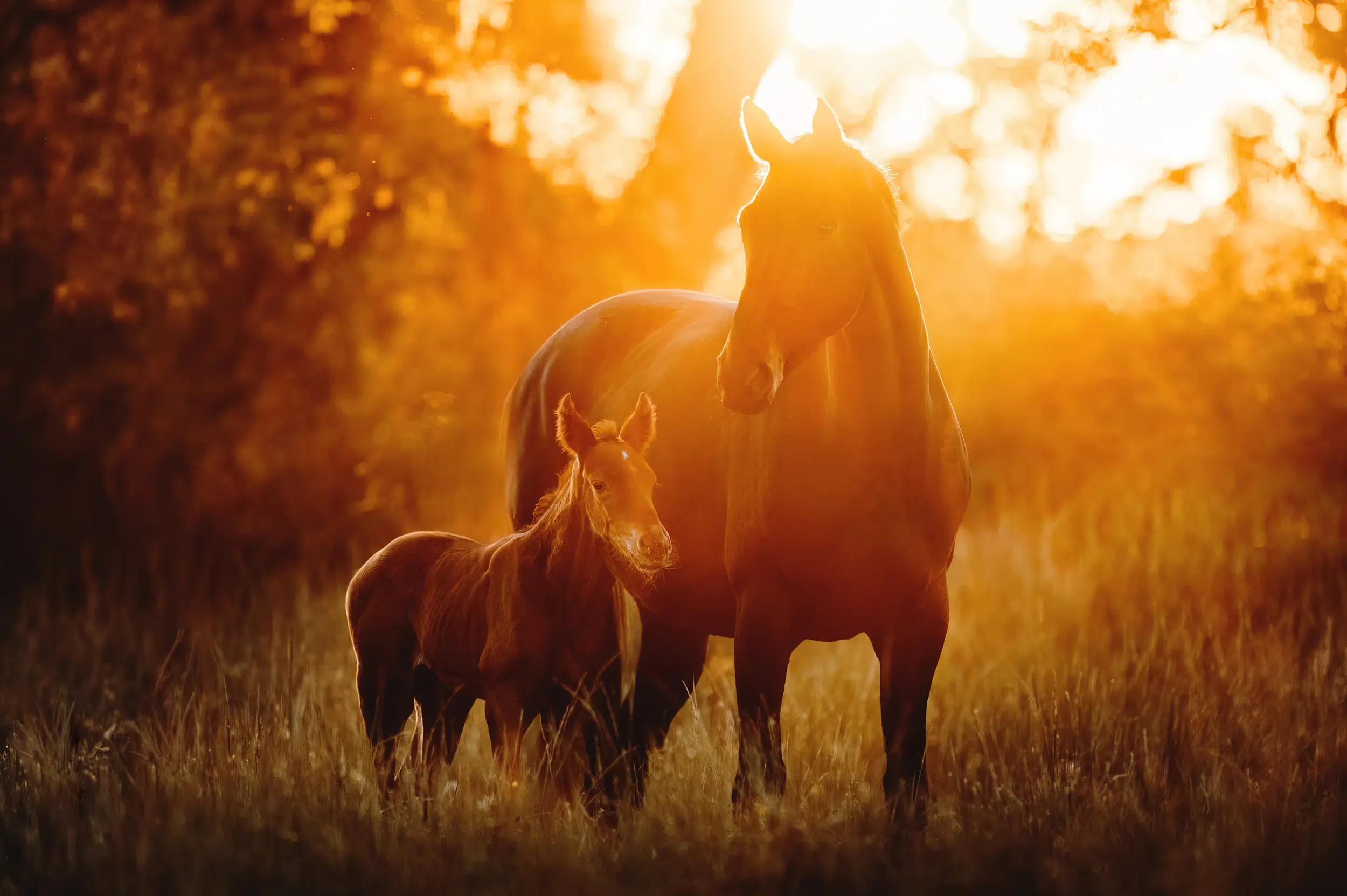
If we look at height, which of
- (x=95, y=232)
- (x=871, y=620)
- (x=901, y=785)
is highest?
(x=95, y=232)

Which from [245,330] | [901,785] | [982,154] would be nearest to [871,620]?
[901,785]

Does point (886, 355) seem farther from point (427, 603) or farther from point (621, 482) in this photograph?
point (427, 603)

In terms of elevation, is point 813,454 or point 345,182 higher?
point 345,182

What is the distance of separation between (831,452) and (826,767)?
145cm

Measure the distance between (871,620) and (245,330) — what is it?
250 inches

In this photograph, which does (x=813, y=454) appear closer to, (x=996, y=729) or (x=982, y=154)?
(x=996, y=729)

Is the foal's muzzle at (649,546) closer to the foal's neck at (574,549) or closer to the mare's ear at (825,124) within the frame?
the foal's neck at (574,549)

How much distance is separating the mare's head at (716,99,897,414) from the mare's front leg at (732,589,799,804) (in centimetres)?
69

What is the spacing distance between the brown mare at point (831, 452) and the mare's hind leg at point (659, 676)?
0.89 metres

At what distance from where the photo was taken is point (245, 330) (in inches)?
352

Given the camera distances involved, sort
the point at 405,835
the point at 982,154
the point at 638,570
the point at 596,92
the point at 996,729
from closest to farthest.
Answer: the point at 405,835 < the point at 638,570 < the point at 996,729 < the point at 596,92 < the point at 982,154

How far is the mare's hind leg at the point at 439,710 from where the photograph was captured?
4.82m

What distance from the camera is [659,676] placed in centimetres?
525

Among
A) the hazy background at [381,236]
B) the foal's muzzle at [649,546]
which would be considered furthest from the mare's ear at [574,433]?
the hazy background at [381,236]
